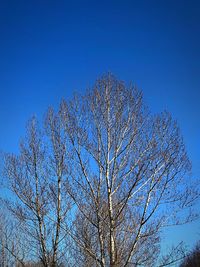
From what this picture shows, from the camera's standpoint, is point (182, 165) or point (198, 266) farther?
point (198, 266)

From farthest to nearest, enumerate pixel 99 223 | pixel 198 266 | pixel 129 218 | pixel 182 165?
pixel 198 266 < pixel 129 218 < pixel 182 165 < pixel 99 223

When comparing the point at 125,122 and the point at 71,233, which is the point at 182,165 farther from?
the point at 71,233

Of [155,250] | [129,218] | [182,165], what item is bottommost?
[155,250]

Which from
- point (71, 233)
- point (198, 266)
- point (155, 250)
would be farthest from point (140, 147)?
point (198, 266)

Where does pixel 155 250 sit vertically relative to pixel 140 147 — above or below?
below

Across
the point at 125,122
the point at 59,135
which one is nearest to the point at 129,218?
the point at 125,122

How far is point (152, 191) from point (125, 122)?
8.02ft

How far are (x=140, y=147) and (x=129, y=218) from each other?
2739 millimetres

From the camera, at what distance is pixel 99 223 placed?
28.7 feet

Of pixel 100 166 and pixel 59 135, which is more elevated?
pixel 59 135

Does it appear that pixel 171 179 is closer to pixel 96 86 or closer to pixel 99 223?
pixel 99 223

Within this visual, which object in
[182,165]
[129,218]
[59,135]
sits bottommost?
[129,218]

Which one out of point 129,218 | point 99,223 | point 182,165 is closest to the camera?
point 99,223

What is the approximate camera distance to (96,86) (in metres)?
10.3
